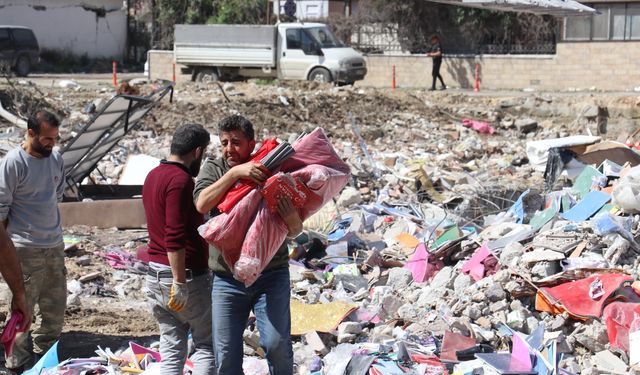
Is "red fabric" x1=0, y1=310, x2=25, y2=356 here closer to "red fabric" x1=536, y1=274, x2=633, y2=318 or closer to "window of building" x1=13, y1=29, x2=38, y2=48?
"red fabric" x1=536, y1=274, x2=633, y2=318

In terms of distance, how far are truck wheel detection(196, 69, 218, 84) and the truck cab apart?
214cm

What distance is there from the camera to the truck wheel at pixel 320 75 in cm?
2669

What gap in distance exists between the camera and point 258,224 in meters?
4.60

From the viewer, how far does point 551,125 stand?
20.8 metres

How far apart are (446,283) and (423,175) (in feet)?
16.9

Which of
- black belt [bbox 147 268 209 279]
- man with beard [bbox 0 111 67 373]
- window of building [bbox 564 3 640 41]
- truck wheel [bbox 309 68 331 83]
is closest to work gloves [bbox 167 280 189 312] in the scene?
black belt [bbox 147 268 209 279]

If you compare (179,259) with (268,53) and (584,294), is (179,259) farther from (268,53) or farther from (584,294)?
(268,53)

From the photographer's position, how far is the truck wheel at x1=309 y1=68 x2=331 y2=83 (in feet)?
87.6

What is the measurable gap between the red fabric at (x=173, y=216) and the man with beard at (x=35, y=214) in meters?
1.11

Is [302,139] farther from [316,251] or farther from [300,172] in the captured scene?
[316,251]

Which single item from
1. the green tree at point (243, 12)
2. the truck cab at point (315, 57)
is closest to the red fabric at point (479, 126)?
the truck cab at point (315, 57)

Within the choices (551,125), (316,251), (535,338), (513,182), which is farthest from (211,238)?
(551,125)

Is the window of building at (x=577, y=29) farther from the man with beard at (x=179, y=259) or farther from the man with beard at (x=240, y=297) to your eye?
the man with beard at (x=240, y=297)

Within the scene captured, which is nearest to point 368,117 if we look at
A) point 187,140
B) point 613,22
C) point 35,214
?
point 613,22
